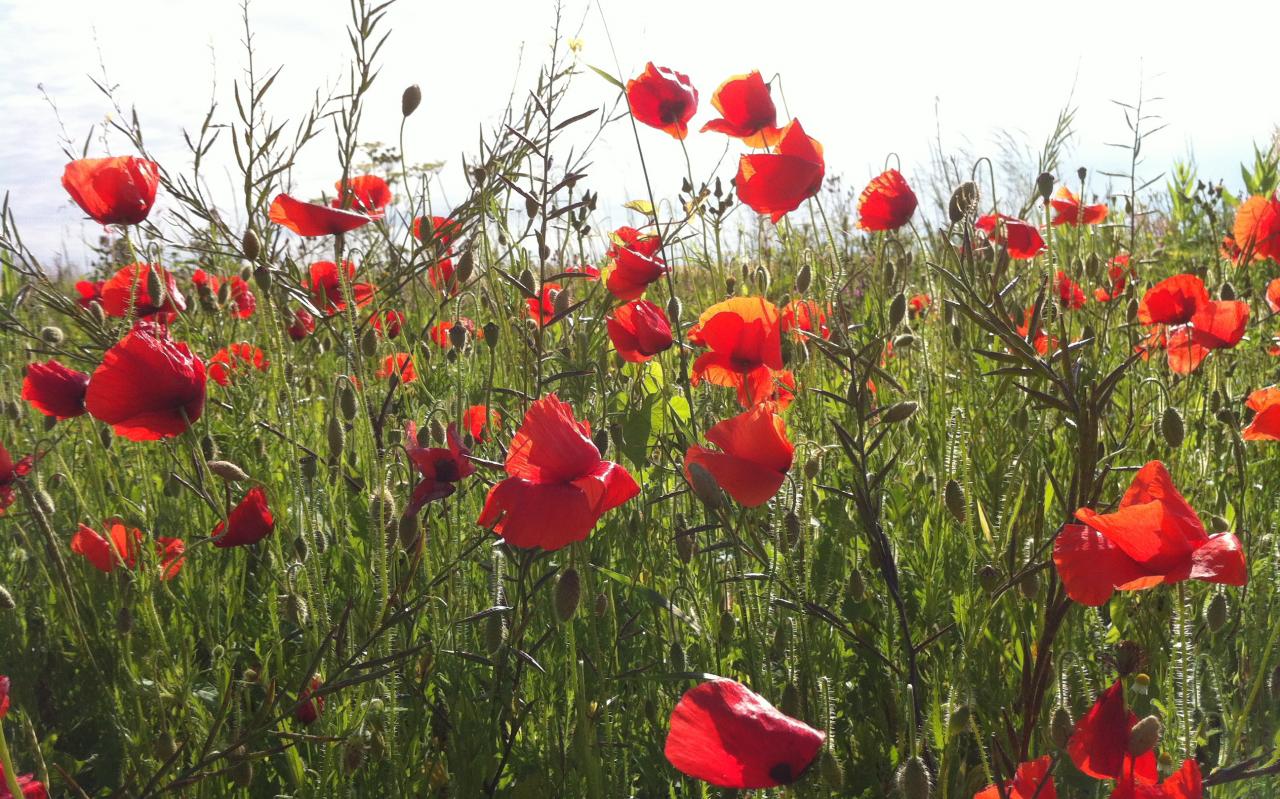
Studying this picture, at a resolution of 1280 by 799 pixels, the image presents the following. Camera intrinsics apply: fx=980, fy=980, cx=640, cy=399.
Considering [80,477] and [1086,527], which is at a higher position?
[1086,527]

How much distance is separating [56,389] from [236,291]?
102 cm

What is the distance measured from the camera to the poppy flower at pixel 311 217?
4.81 feet

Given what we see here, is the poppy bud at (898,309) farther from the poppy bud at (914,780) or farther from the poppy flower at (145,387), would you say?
the poppy flower at (145,387)

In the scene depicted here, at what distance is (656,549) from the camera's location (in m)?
1.75

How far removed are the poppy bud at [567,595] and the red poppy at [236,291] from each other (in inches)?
61.2

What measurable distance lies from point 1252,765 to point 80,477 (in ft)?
8.98

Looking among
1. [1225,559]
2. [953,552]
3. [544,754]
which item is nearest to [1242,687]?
[953,552]

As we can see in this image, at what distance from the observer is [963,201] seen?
4.84 ft

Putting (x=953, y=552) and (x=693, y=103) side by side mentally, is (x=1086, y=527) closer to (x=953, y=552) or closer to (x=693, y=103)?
(x=953, y=552)

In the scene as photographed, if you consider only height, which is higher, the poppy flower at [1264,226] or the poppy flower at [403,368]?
the poppy flower at [1264,226]

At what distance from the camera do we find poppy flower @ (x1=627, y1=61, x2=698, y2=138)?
1.94 meters

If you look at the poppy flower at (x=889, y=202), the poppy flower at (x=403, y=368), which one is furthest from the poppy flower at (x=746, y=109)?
the poppy flower at (x=403, y=368)

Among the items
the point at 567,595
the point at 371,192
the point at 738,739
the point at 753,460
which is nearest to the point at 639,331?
the point at 753,460

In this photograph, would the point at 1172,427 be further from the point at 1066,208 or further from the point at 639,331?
the point at 1066,208
